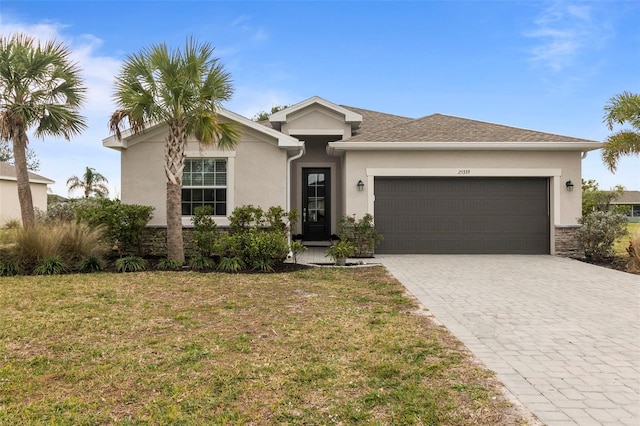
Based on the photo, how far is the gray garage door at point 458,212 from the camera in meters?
12.5

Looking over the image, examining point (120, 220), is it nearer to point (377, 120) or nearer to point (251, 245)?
point (251, 245)

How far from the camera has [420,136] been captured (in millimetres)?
12570

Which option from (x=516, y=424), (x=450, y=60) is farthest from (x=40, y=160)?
(x=516, y=424)

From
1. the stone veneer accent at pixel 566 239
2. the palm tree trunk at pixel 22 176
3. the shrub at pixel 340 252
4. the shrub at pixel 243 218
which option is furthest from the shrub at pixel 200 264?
the stone veneer accent at pixel 566 239

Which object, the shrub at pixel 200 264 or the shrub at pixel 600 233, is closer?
the shrub at pixel 200 264

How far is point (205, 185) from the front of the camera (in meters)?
12.1

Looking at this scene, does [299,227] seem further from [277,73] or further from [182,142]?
[277,73]

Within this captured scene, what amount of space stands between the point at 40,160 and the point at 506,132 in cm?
3968

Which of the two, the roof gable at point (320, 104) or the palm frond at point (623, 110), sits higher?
the roof gable at point (320, 104)

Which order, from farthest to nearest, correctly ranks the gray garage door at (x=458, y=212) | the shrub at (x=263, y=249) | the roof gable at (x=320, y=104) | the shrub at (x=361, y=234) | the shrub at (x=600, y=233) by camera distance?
the roof gable at (x=320, y=104) → the gray garage door at (x=458, y=212) → the shrub at (x=361, y=234) → the shrub at (x=600, y=233) → the shrub at (x=263, y=249)

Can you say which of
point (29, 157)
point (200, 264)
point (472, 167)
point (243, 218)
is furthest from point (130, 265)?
point (29, 157)

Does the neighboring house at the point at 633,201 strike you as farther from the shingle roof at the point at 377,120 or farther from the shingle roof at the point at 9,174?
the shingle roof at the point at 9,174

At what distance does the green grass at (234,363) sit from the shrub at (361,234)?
4.72 meters

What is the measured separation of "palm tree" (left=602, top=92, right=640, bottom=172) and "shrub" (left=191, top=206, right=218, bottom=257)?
38.4 ft
